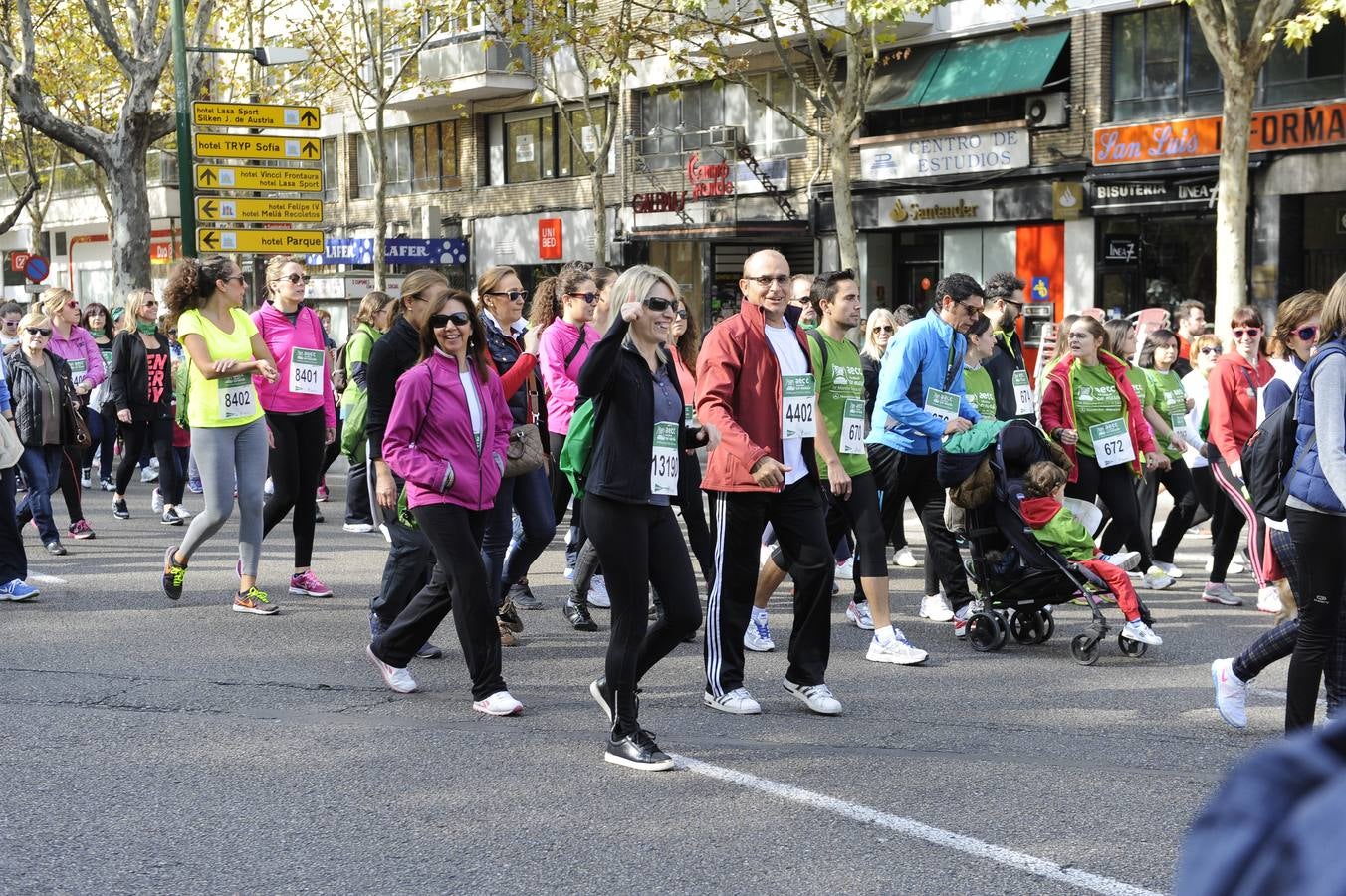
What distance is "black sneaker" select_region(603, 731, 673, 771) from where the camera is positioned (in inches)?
216

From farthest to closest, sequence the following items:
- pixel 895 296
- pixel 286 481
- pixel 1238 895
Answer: pixel 895 296
pixel 286 481
pixel 1238 895

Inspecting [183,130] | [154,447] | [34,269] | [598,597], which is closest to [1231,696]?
[598,597]

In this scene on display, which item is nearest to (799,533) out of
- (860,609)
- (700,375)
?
(700,375)

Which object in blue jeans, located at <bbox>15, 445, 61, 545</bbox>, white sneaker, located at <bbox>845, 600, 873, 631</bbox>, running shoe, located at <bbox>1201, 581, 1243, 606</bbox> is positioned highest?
blue jeans, located at <bbox>15, 445, 61, 545</bbox>

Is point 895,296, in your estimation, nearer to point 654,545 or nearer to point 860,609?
point 860,609

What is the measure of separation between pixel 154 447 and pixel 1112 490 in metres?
8.13

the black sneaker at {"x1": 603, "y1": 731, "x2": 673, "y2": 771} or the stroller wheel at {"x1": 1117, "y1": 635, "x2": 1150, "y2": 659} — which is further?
the stroller wheel at {"x1": 1117, "y1": 635, "x2": 1150, "y2": 659}

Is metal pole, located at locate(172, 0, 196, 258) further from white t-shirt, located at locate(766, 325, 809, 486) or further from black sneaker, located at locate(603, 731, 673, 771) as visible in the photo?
black sneaker, located at locate(603, 731, 673, 771)

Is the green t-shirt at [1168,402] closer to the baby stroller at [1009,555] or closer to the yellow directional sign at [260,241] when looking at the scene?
the baby stroller at [1009,555]

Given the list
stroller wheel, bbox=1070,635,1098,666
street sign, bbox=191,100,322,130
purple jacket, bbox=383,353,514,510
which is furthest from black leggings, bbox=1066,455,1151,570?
street sign, bbox=191,100,322,130

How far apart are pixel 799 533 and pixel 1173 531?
191 inches

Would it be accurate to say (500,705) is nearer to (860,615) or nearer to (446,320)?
(446,320)

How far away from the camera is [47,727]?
20.0ft

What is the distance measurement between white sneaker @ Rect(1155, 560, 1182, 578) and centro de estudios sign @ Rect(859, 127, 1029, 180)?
48.9 feet
